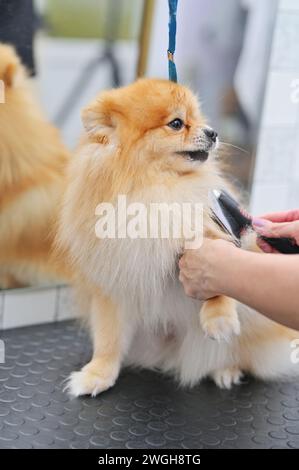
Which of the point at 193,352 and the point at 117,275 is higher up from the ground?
the point at 117,275

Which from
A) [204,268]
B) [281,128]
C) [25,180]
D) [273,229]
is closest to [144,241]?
[204,268]

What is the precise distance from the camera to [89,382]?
4.42 feet

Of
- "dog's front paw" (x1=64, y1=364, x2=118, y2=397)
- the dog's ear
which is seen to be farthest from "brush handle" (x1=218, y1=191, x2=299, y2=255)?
"dog's front paw" (x1=64, y1=364, x2=118, y2=397)

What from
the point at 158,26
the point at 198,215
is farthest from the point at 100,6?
the point at 198,215

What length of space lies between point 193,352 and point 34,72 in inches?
25.6

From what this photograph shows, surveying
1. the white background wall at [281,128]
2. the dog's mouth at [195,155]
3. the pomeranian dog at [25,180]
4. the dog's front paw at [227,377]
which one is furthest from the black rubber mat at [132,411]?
the white background wall at [281,128]

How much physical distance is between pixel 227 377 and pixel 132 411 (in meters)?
0.23

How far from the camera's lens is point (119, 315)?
4.46 feet

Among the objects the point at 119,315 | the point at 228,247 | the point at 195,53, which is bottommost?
the point at 119,315

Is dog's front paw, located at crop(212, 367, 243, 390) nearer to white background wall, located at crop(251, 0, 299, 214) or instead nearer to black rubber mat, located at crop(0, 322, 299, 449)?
black rubber mat, located at crop(0, 322, 299, 449)

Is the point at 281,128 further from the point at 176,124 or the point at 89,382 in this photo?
the point at 89,382

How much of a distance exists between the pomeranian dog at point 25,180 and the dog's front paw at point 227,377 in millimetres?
408

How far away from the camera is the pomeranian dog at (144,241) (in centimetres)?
121

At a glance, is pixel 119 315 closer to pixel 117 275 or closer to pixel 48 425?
pixel 117 275
